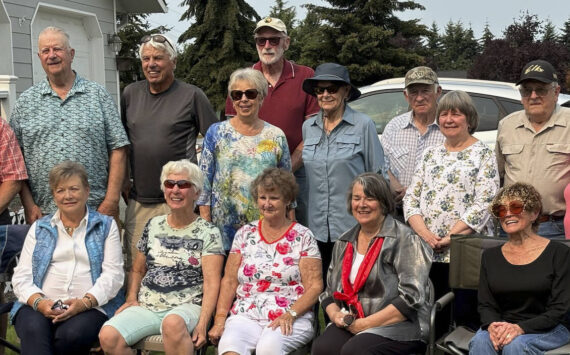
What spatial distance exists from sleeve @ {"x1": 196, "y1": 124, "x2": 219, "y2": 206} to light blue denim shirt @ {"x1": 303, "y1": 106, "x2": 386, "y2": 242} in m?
0.60

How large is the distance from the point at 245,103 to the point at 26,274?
1.65 meters

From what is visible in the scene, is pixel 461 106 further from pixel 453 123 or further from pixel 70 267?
pixel 70 267

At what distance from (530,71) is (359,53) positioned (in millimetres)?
24301

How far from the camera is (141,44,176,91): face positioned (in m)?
4.58

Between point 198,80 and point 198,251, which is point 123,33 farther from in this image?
point 198,251

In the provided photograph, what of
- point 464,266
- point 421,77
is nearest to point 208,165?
point 421,77

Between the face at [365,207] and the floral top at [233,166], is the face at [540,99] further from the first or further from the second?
the floral top at [233,166]

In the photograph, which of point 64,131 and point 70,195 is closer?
point 70,195

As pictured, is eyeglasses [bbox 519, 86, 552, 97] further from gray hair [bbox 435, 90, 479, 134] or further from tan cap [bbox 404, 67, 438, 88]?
tan cap [bbox 404, 67, 438, 88]

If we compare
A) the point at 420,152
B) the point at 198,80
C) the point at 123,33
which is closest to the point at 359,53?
the point at 198,80

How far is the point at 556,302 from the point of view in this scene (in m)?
3.57

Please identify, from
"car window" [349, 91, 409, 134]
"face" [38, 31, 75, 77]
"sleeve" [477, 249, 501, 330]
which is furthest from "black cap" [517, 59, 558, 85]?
"car window" [349, 91, 409, 134]

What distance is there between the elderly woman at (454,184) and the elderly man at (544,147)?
0.74 feet

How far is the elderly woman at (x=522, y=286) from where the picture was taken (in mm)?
3547
